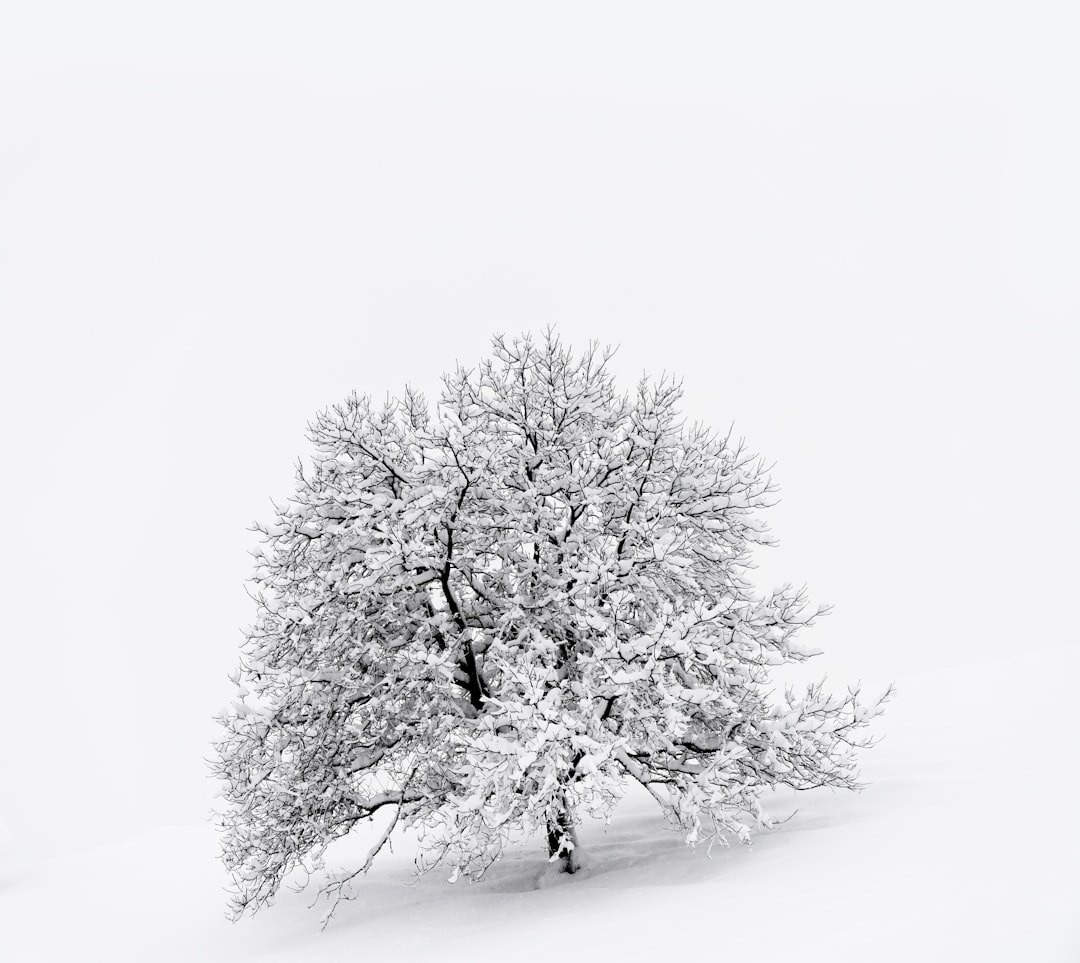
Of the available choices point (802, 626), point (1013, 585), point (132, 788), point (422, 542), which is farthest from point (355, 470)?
point (1013, 585)

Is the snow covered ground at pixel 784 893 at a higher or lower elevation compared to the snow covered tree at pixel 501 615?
lower

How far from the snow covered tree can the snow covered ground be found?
2.63ft

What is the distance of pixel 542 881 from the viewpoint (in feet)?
40.8

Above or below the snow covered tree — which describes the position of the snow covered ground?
below

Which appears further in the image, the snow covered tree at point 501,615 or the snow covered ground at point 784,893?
the snow covered tree at point 501,615

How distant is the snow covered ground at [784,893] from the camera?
6734mm

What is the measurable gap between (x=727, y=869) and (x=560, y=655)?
3444 mm

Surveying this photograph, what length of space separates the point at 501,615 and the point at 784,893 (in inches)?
203

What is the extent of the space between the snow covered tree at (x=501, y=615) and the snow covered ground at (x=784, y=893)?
2.63ft

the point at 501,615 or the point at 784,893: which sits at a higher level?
the point at 501,615

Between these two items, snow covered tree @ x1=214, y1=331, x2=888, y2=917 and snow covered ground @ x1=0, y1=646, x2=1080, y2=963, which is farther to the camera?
snow covered tree @ x1=214, y1=331, x2=888, y2=917

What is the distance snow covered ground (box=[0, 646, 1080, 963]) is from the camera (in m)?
6.73

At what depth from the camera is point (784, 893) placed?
330 inches

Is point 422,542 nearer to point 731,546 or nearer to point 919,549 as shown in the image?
point 731,546
